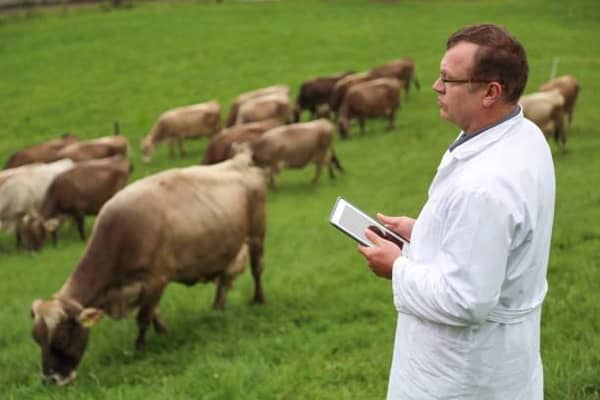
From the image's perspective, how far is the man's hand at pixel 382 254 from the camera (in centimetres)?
291

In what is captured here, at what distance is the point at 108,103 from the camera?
1050 inches

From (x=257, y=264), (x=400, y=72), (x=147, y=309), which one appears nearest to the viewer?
(x=147, y=309)

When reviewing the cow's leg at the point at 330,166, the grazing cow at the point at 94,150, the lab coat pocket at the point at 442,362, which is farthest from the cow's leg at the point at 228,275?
the grazing cow at the point at 94,150

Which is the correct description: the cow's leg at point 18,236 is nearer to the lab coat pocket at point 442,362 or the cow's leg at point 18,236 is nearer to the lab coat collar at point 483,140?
the lab coat pocket at point 442,362

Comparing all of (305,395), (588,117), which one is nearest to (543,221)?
(305,395)

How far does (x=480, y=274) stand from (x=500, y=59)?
2.31ft

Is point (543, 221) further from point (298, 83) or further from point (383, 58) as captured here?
point (383, 58)

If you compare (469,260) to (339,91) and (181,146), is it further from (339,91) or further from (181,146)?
(339,91)

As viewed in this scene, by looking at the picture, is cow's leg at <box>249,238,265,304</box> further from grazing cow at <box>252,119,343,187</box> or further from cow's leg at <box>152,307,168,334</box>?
grazing cow at <box>252,119,343,187</box>

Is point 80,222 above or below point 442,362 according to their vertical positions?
below

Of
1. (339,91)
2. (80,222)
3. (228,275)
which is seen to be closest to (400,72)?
(339,91)

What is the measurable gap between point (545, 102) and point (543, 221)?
15338 millimetres

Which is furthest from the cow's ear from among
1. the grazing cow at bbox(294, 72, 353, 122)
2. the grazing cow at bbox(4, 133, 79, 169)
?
the grazing cow at bbox(294, 72, 353, 122)

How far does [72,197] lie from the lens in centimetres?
1452
